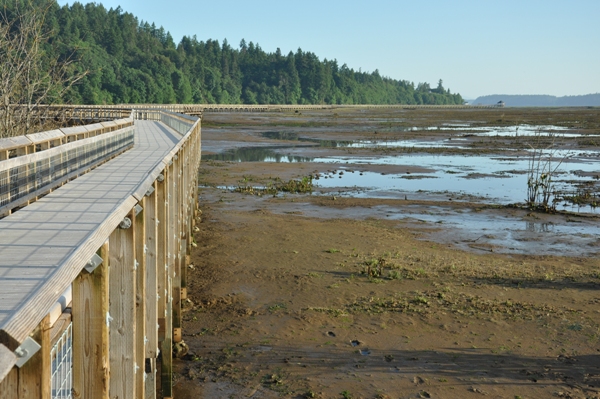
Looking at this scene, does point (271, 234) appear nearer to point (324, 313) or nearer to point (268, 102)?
point (324, 313)

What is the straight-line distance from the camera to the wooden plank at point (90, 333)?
319 cm

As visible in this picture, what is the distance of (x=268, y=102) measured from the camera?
633 ft

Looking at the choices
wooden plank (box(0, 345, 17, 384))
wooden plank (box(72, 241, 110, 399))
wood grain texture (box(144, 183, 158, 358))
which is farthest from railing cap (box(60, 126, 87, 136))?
wooden plank (box(0, 345, 17, 384))

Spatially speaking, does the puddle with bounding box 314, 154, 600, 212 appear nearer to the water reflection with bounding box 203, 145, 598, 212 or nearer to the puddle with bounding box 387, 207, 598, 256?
the water reflection with bounding box 203, 145, 598, 212

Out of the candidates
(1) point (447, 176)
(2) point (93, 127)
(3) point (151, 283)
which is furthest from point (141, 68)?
(3) point (151, 283)

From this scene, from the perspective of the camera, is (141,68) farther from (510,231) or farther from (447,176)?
(510,231)

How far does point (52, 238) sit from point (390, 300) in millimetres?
6279

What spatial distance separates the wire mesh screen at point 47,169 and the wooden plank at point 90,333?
5.06 m

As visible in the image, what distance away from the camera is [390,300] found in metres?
11.2

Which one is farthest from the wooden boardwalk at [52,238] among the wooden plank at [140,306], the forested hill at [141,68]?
the forested hill at [141,68]

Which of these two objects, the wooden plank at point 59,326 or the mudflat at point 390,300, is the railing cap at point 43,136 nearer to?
the mudflat at point 390,300

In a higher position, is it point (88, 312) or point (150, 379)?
point (88, 312)

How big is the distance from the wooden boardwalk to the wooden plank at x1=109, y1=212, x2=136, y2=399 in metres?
0.20

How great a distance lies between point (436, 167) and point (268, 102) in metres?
161
